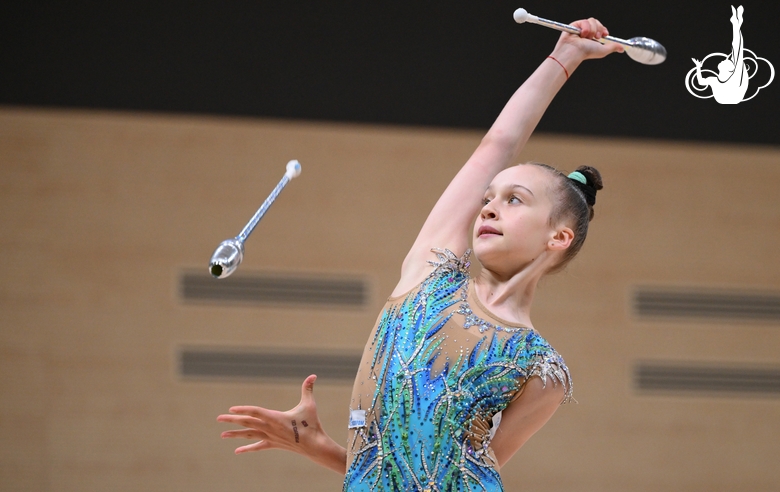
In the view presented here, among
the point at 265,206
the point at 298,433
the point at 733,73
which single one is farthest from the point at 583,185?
the point at 733,73

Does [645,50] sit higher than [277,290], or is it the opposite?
[277,290]

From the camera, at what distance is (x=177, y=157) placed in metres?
4.41

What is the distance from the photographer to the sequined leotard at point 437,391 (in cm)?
165

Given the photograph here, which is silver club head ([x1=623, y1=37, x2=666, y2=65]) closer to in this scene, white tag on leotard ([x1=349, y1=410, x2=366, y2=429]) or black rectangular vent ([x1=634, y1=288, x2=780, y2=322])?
white tag on leotard ([x1=349, y1=410, x2=366, y2=429])

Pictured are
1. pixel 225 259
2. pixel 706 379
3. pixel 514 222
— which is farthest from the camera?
pixel 706 379

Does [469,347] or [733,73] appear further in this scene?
[733,73]

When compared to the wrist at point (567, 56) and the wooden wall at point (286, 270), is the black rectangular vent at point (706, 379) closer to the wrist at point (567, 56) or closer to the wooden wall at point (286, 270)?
the wooden wall at point (286, 270)

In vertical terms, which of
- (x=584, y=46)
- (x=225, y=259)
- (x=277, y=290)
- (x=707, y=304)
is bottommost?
(x=225, y=259)

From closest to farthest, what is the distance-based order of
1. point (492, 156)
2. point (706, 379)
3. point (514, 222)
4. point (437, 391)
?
point (437, 391) < point (514, 222) < point (492, 156) < point (706, 379)

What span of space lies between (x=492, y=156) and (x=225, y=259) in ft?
2.09

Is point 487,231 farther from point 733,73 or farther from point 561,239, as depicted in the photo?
point 733,73

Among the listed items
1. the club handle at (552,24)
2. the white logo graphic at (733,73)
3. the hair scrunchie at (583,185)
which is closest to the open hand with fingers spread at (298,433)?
the hair scrunchie at (583,185)

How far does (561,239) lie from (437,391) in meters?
0.39

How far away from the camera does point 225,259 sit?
1534 mm
